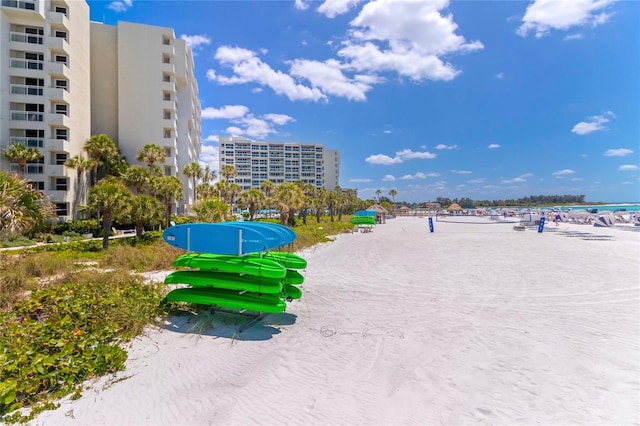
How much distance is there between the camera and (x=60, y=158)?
2959cm

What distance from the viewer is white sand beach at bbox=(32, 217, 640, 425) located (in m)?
4.17

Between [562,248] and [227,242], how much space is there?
72.7ft

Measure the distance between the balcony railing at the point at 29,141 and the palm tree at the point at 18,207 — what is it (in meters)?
24.9

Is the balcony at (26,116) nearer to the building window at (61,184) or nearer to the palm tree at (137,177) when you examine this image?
the building window at (61,184)

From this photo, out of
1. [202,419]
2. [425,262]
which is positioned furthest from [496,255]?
[202,419]

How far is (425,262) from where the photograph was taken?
1625 centimetres

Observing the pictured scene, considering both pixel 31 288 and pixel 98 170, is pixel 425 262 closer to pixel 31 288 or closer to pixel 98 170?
pixel 31 288

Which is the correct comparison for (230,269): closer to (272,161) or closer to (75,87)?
(75,87)

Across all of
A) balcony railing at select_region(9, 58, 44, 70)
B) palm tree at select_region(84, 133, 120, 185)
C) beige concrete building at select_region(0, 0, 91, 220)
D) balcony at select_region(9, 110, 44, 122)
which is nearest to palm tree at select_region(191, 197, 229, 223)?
beige concrete building at select_region(0, 0, 91, 220)

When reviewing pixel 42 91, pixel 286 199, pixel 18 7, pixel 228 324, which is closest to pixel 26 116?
pixel 42 91

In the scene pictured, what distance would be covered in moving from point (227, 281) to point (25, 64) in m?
35.1

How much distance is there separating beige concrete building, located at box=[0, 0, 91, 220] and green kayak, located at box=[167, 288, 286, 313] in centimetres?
2857

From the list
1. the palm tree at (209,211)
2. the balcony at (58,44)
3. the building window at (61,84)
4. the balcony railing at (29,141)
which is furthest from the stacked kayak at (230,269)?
the balcony at (58,44)

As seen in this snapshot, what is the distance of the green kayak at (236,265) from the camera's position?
7.04m
